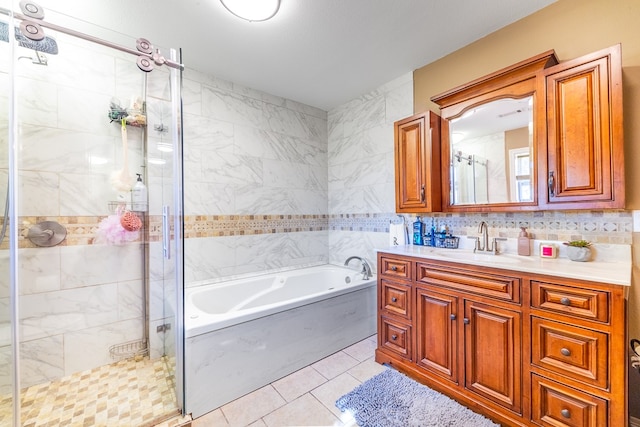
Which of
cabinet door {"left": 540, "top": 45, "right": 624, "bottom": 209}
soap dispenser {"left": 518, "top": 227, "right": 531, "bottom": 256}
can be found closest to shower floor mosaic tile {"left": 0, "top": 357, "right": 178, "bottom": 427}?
soap dispenser {"left": 518, "top": 227, "right": 531, "bottom": 256}

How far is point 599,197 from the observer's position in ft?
4.44

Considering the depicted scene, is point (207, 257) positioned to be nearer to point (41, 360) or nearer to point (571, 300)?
point (41, 360)

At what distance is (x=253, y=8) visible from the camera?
5.43 ft

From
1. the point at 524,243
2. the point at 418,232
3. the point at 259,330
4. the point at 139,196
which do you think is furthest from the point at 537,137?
the point at 139,196

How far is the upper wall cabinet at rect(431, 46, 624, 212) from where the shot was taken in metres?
1.33

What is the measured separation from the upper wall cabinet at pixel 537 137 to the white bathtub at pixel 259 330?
1306 millimetres

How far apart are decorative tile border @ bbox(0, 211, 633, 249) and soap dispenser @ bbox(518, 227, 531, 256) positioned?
55mm

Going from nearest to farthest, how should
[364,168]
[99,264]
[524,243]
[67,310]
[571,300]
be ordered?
[571,300] → [524,243] → [67,310] → [99,264] → [364,168]

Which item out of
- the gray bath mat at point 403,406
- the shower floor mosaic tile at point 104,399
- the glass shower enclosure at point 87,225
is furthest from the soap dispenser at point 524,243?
the shower floor mosaic tile at point 104,399

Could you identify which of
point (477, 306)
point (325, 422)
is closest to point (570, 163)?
point (477, 306)

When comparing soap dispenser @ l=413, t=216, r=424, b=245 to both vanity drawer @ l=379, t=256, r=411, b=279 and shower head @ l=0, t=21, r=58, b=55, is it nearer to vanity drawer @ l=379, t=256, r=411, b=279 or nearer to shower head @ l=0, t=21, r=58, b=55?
vanity drawer @ l=379, t=256, r=411, b=279

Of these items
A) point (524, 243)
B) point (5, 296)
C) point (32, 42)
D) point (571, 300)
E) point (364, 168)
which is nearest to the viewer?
point (571, 300)

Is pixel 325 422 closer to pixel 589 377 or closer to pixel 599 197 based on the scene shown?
pixel 589 377

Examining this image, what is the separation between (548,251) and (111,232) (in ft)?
9.98
